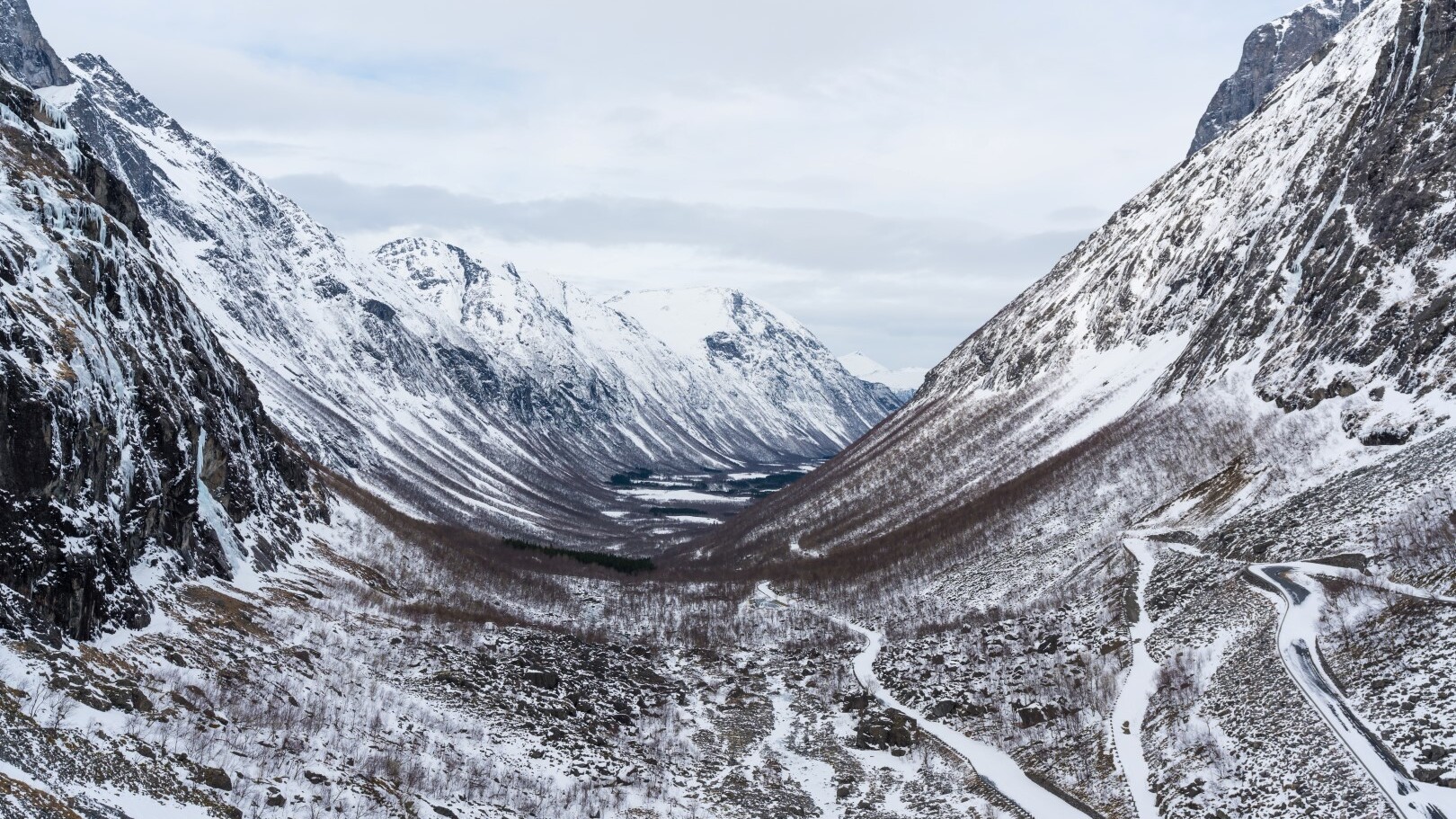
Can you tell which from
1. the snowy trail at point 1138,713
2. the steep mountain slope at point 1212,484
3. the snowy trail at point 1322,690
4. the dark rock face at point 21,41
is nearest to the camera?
the snowy trail at point 1322,690

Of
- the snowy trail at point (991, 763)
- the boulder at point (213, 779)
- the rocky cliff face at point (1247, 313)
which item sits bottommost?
the boulder at point (213, 779)

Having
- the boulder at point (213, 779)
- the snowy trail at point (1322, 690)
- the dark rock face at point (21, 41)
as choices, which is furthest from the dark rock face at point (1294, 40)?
the dark rock face at point (21, 41)

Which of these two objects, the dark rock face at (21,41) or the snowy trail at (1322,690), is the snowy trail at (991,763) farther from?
the dark rock face at (21,41)

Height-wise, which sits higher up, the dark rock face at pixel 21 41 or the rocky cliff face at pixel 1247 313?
the dark rock face at pixel 21 41

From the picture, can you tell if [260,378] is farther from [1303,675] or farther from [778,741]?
[1303,675]

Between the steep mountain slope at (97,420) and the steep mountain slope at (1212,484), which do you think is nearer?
the steep mountain slope at (97,420)

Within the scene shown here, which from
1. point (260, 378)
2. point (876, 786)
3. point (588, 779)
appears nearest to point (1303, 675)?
point (876, 786)

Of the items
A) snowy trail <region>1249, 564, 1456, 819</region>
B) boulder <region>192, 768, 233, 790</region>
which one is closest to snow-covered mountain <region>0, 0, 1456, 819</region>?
snowy trail <region>1249, 564, 1456, 819</region>

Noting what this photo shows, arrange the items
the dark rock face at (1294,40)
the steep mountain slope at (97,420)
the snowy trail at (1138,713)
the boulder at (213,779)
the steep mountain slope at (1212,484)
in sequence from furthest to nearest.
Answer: the dark rock face at (1294,40) < the steep mountain slope at (1212,484) < the snowy trail at (1138,713) < the steep mountain slope at (97,420) < the boulder at (213,779)
